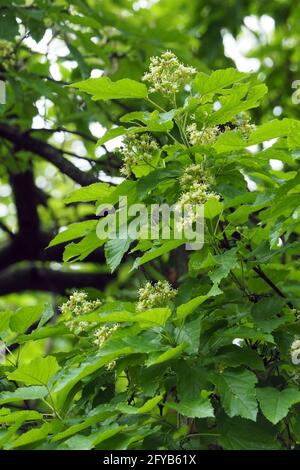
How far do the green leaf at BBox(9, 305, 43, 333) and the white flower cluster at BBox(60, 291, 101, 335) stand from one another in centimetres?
8

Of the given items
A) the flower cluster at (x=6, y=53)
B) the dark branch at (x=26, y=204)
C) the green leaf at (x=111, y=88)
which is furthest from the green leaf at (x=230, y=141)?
the dark branch at (x=26, y=204)

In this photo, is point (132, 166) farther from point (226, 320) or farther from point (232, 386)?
point (232, 386)

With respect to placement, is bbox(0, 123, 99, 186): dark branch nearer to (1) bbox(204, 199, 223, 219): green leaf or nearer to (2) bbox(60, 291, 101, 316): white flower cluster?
(2) bbox(60, 291, 101, 316): white flower cluster

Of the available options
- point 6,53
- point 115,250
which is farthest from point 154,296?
point 6,53

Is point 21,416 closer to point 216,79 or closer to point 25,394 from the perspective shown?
point 25,394

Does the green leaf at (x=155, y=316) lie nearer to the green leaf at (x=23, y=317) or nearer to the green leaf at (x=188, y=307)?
the green leaf at (x=188, y=307)

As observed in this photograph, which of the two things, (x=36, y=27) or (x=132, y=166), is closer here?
(x=132, y=166)

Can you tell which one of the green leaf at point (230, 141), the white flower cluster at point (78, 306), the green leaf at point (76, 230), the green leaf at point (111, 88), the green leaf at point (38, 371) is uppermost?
the green leaf at point (111, 88)

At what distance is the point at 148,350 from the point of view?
2191 millimetres

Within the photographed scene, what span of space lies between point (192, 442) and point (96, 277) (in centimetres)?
320

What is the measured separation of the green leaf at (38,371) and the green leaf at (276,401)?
59 cm

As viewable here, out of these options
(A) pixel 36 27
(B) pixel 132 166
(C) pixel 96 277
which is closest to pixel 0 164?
(C) pixel 96 277

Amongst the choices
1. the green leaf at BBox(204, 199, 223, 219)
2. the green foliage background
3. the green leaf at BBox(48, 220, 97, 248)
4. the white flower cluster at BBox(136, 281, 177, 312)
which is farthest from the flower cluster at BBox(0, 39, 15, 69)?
the green leaf at BBox(204, 199, 223, 219)

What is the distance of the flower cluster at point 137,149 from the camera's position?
2566mm
